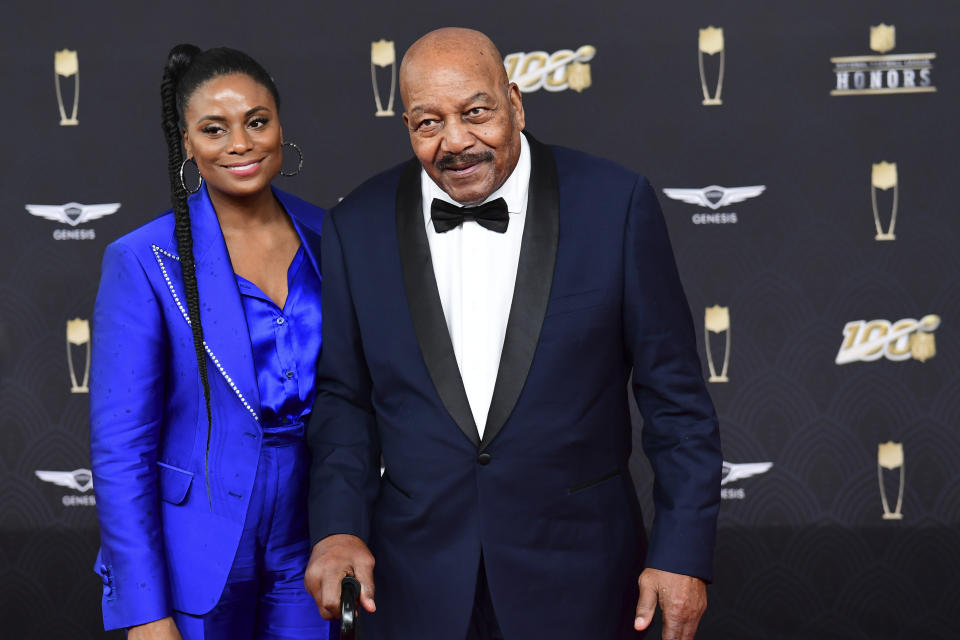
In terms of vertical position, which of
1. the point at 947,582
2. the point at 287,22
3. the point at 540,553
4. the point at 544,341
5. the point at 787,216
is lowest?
the point at 947,582

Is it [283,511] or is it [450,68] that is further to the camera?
[283,511]

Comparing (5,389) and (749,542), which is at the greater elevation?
(5,389)

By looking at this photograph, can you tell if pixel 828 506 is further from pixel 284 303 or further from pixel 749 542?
pixel 284 303

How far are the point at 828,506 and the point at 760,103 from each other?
1.37 m

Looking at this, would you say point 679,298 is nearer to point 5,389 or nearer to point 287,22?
point 287,22

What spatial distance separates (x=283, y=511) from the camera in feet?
6.35

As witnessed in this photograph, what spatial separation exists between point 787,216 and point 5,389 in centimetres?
282

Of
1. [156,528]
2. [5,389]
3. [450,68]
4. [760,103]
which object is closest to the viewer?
[450,68]

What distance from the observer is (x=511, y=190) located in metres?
1.82

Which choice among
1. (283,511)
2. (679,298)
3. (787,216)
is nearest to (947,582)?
(787,216)

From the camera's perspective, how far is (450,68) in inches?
66.7

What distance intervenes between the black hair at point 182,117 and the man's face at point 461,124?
0.47 metres

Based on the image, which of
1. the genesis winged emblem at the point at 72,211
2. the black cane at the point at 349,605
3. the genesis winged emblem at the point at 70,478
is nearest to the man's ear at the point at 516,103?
the black cane at the point at 349,605

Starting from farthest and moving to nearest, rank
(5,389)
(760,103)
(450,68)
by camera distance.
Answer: (5,389) → (760,103) → (450,68)
